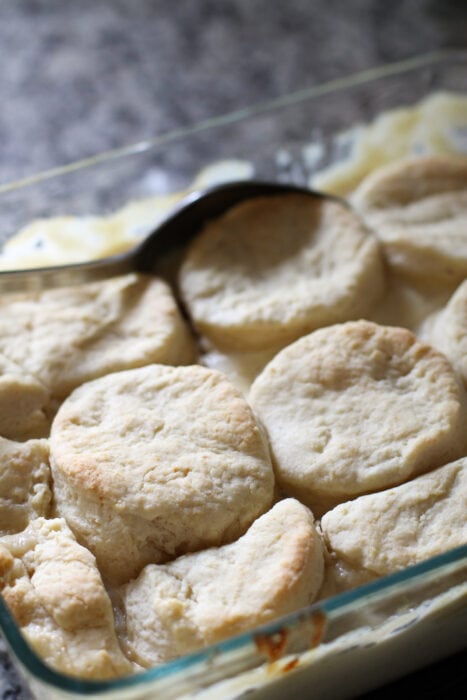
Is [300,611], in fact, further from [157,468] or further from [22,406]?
[22,406]

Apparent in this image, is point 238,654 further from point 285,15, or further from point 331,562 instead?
point 285,15

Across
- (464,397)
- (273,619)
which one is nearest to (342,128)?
(464,397)

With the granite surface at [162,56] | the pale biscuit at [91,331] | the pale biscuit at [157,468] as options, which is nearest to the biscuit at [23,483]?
the pale biscuit at [157,468]

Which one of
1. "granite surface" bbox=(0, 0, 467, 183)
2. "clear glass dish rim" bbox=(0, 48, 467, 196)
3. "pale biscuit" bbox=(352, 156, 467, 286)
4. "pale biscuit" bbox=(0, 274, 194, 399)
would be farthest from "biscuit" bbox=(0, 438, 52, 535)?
"granite surface" bbox=(0, 0, 467, 183)

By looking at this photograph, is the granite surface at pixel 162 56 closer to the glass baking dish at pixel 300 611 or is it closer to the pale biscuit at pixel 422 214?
the glass baking dish at pixel 300 611

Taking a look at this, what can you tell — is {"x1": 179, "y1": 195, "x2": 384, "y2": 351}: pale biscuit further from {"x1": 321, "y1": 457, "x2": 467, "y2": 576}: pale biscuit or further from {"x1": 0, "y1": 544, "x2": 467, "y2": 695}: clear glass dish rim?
{"x1": 0, "y1": 544, "x2": 467, "y2": 695}: clear glass dish rim

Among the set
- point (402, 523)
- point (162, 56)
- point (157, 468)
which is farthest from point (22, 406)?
point (162, 56)
